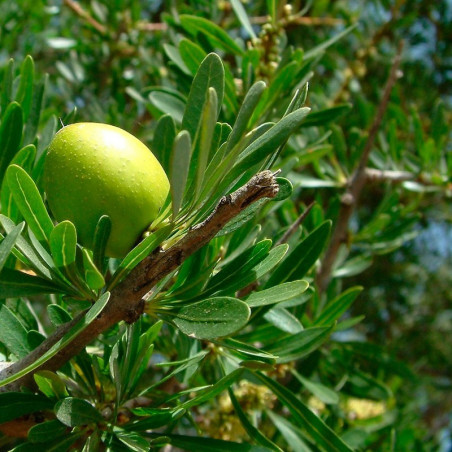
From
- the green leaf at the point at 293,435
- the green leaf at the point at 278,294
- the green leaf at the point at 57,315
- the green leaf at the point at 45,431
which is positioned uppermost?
the green leaf at the point at 57,315

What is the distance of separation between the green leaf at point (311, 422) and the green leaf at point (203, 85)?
373 mm

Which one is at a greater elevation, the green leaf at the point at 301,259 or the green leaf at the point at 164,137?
the green leaf at the point at 164,137

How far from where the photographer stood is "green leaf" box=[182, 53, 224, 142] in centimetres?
70

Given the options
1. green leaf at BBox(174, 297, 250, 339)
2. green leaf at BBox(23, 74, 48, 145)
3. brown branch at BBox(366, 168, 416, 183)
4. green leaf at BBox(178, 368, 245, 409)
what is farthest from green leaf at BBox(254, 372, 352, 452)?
brown branch at BBox(366, 168, 416, 183)

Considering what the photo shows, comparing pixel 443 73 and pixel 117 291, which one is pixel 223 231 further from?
pixel 443 73

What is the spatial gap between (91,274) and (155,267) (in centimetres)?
7

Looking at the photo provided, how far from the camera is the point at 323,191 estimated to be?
6.88 ft

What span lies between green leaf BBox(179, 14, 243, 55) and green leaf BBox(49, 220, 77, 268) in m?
0.64

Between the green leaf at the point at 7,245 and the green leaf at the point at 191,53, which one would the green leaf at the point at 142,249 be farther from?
the green leaf at the point at 191,53

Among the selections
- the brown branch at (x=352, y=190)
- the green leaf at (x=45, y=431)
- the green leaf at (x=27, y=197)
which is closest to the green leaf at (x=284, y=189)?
the green leaf at (x=27, y=197)

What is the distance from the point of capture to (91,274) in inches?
25.9

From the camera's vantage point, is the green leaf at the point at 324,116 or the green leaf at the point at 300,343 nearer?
the green leaf at the point at 300,343

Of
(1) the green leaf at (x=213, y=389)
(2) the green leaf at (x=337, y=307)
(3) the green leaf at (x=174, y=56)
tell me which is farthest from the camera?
(3) the green leaf at (x=174, y=56)

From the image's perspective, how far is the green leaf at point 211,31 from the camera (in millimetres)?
1172
